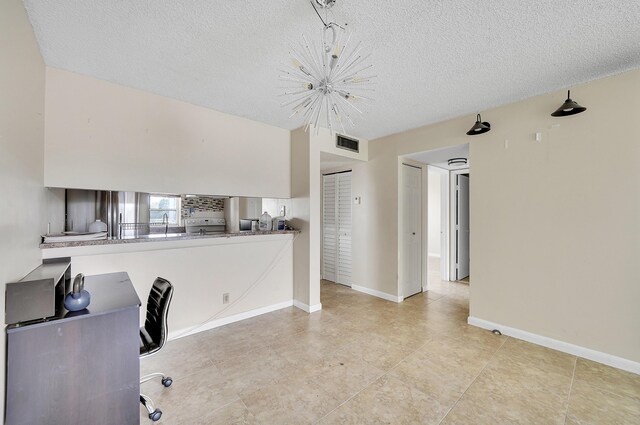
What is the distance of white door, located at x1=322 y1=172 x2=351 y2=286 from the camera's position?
4883 mm

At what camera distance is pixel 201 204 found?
330 centimetres

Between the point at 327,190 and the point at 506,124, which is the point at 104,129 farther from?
the point at 506,124

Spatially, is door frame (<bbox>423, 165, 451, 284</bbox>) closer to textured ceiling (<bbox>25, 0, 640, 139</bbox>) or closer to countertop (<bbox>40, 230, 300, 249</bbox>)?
textured ceiling (<bbox>25, 0, 640, 139</bbox>)

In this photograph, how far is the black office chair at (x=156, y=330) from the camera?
5.84 feet

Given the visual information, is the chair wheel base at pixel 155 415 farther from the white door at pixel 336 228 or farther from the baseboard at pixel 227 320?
the white door at pixel 336 228

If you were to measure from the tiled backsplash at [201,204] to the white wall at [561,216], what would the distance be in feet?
10.1

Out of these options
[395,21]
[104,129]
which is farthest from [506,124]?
[104,129]

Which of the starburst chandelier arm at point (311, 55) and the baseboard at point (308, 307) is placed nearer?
the starburst chandelier arm at point (311, 55)

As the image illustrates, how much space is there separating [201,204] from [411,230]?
10.5ft

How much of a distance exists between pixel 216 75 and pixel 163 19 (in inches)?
27.0

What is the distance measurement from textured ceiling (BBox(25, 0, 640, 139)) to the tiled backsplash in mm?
1149

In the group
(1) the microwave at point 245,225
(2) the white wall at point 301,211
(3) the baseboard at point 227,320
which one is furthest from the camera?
(2) the white wall at point 301,211

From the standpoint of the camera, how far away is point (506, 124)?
9.75 feet

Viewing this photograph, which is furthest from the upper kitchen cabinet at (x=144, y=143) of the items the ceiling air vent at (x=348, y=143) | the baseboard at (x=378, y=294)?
the baseboard at (x=378, y=294)
